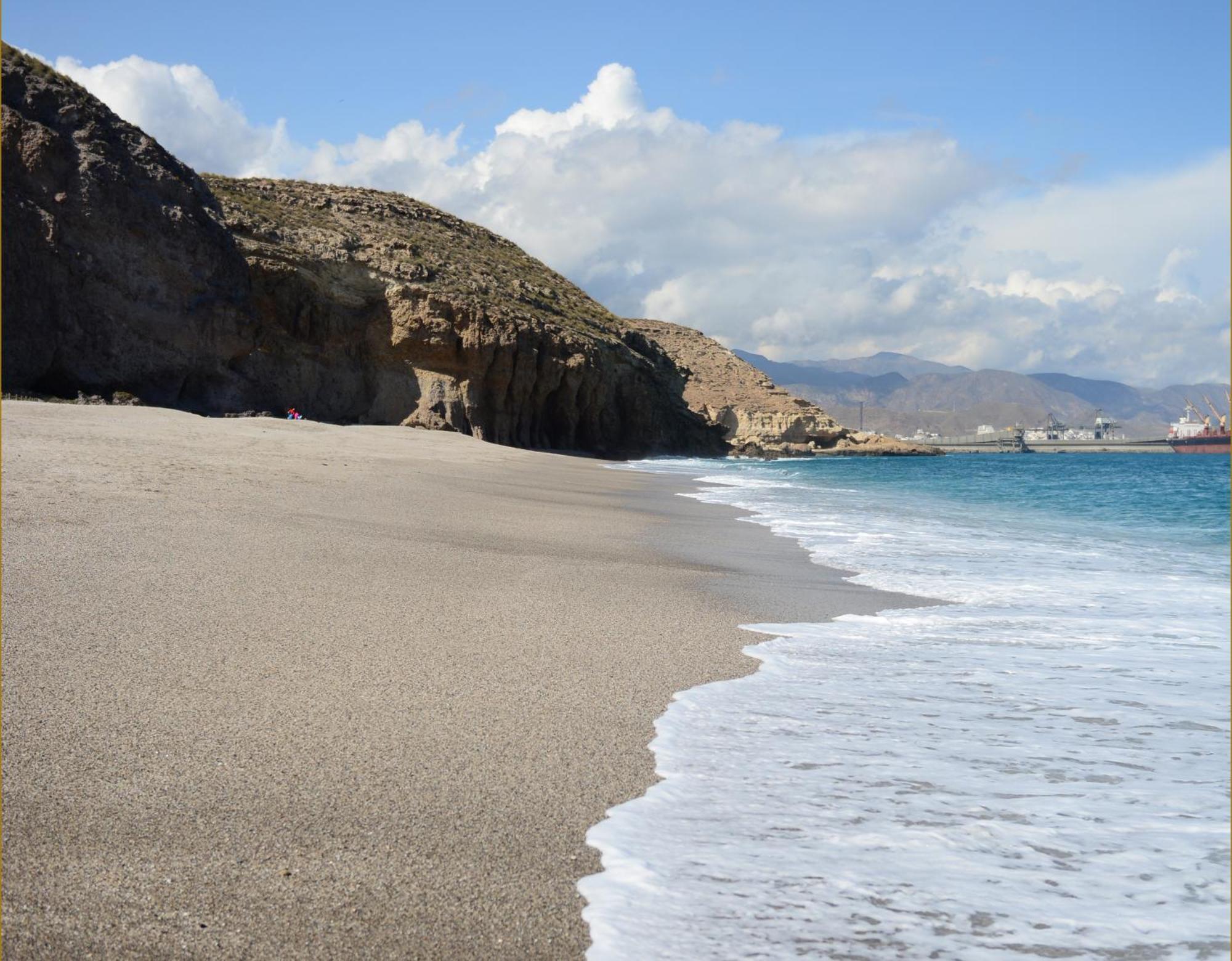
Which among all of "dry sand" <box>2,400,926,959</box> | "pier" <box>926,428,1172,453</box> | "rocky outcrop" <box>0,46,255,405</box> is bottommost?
"dry sand" <box>2,400,926,959</box>

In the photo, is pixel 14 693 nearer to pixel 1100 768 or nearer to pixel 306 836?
pixel 306 836

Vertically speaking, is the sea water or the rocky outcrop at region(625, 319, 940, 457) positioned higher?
the rocky outcrop at region(625, 319, 940, 457)

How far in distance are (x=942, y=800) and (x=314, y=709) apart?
2.44m

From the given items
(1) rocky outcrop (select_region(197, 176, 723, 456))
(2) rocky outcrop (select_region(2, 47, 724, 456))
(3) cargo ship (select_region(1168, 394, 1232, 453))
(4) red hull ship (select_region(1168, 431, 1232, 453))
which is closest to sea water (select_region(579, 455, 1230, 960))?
(2) rocky outcrop (select_region(2, 47, 724, 456))

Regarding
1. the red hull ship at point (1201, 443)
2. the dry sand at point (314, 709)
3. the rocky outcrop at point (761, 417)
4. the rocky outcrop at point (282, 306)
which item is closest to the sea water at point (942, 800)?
the dry sand at point (314, 709)

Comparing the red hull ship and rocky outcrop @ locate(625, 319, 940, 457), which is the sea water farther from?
the red hull ship

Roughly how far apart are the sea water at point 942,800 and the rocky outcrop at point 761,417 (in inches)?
2228

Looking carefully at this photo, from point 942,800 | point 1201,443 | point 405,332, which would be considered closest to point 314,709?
point 942,800

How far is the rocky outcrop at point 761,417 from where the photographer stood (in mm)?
72875

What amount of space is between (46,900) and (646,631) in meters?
3.78

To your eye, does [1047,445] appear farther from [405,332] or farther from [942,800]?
[942,800]

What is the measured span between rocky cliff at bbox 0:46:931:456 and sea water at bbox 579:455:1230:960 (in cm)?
2234

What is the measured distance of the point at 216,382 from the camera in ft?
91.7

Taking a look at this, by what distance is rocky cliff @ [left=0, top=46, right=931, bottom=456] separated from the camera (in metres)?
23.0
